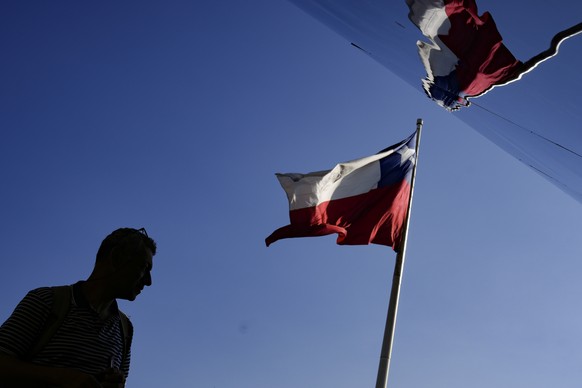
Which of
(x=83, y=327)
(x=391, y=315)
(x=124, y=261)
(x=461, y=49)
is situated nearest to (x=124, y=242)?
(x=124, y=261)

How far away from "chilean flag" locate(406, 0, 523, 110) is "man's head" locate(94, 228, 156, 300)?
3139 mm

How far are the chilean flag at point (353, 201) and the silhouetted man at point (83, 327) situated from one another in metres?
5.60

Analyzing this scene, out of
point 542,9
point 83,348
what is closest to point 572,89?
point 542,9

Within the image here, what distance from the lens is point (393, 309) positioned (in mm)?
8391

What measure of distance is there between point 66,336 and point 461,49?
13.0ft

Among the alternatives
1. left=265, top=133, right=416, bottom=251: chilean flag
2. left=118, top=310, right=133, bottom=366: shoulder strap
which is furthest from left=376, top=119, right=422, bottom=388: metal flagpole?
left=118, top=310, right=133, bottom=366: shoulder strap

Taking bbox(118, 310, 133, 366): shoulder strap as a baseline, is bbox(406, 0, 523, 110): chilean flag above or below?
above

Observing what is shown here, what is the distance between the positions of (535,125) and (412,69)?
1570mm

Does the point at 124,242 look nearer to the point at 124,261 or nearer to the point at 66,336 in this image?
the point at 124,261

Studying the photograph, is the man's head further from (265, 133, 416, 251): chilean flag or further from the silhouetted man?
(265, 133, 416, 251): chilean flag

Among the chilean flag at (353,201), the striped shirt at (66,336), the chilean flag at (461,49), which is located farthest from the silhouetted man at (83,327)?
the chilean flag at (353,201)

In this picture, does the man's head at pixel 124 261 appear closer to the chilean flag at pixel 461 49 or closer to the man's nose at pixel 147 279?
the man's nose at pixel 147 279

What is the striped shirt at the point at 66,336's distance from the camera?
2045 mm

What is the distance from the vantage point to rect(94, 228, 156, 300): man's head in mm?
2307
